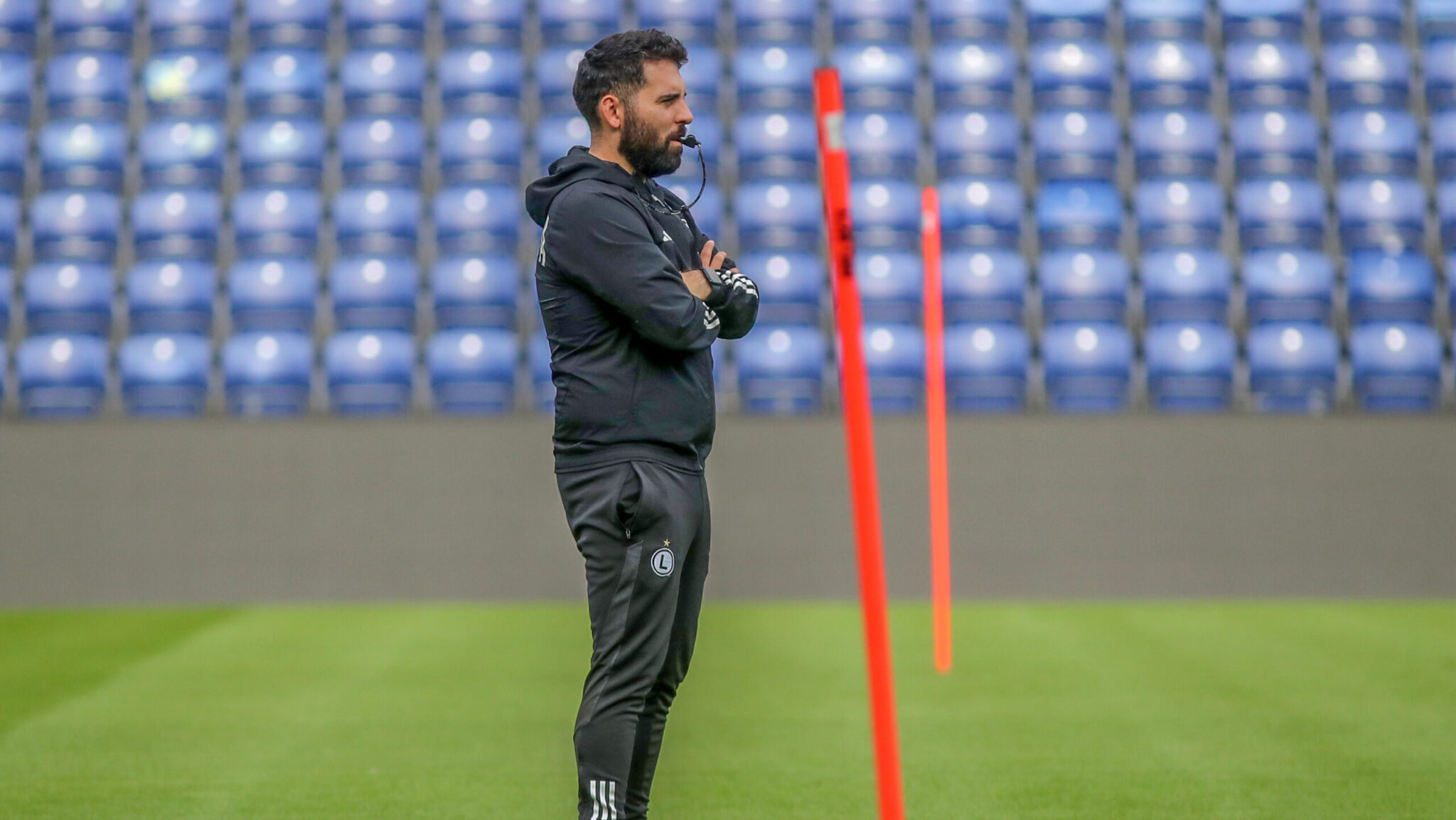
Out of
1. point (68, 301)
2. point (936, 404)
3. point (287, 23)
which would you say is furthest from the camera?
point (287, 23)

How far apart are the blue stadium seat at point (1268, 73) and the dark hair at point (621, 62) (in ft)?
25.2

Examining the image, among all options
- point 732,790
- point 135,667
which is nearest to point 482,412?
point 135,667

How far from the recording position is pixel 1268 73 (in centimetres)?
928

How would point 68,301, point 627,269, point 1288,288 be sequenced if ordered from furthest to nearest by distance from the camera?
point 1288,288, point 68,301, point 627,269

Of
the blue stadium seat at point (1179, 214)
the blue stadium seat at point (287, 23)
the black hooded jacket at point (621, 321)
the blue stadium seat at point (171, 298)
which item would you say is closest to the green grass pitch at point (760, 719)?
the black hooded jacket at point (621, 321)

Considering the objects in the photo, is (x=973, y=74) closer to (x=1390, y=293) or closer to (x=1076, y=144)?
(x=1076, y=144)

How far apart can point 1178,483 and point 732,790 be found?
4735 mm

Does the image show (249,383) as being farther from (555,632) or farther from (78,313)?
(555,632)

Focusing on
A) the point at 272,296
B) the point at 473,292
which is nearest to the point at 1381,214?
the point at 473,292

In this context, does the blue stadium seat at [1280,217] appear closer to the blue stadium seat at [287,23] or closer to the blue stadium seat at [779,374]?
the blue stadium seat at [779,374]

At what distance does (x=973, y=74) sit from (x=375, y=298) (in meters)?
3.97

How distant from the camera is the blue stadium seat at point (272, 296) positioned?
8.26m

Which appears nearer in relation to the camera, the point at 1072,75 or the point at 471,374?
the point at 471,374

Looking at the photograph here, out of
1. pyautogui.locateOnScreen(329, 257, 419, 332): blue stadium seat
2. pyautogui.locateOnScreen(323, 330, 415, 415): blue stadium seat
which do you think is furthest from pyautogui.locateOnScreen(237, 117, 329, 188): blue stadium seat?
pyautogui.locateOnScreen(323, 330, 415, 415): blue stadium seat
